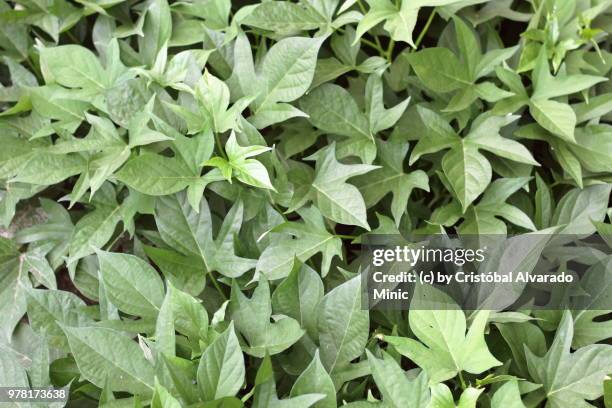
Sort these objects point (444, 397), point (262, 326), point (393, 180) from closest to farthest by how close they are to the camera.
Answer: point (444, 397) < point (262, 326) < point (393, 180)

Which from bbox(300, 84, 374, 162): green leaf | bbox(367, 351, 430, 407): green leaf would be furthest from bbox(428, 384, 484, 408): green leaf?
bbox(300, 84, 374, 162): green leaf

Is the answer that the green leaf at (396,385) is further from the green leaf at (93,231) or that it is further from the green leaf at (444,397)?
the green leaf at (93,231)

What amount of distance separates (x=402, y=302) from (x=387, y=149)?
318mm

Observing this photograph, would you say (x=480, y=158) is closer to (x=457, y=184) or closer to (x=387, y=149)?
Answer: (x=457, y=184)

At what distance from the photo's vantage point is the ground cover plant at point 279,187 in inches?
40.9

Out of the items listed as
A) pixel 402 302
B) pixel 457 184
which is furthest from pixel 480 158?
pixel 402 302

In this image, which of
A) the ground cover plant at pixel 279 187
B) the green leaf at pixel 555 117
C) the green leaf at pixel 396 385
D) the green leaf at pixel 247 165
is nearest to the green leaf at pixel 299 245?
the ground cover plant at pixel 279 187

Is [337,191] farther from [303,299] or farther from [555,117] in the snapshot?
[555,117]

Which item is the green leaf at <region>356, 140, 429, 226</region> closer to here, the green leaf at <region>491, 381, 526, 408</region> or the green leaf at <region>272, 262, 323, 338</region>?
the green leaf at <region>272, 262, 323, 338</region>

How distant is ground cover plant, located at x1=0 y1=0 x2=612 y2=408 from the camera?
1.04m

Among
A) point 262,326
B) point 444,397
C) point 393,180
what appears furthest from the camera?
point 393,180

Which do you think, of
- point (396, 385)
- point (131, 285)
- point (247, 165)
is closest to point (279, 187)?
point (247, 165)

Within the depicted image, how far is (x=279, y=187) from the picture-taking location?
1213 mm

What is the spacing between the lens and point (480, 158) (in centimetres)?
124
